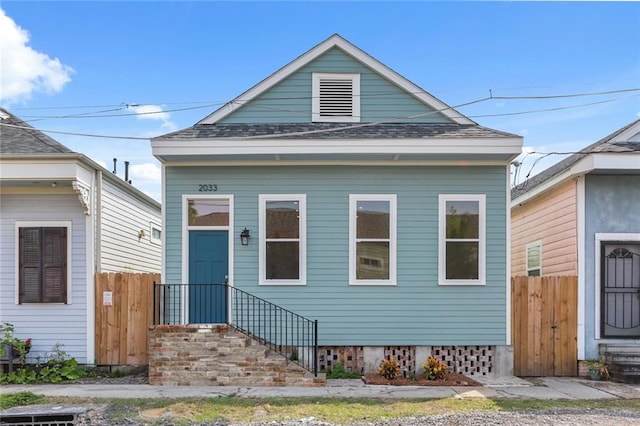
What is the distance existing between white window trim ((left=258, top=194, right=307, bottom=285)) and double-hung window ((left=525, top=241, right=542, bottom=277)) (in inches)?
225

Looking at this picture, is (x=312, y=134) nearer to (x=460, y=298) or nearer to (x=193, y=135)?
(x=193, y=135)

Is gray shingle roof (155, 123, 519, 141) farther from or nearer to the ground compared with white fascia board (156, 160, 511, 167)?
farther from the ground

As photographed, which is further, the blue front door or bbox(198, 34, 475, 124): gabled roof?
bbox(198, 34, 475, 124): gabled roof

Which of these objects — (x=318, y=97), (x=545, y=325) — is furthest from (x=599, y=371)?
(x=318, y=97)

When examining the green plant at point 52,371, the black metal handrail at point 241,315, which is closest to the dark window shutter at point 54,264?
the green plant at point 52,371

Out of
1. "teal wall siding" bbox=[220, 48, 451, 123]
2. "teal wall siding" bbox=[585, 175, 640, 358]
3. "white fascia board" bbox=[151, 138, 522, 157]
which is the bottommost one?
"teal wall siding" bbox=[585, 175, 640, 358]

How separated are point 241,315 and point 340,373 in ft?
6.83

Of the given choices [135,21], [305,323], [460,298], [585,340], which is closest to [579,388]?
[585,340]

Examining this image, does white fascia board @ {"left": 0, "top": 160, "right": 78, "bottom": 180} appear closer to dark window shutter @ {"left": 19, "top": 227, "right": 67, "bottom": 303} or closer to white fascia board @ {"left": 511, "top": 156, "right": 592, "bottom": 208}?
dark window shutter @ {"left": 19, "top": 227, "right": 67, "bottom": 303}

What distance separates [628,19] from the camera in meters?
10.2

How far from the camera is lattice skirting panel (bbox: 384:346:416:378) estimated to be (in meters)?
9.30

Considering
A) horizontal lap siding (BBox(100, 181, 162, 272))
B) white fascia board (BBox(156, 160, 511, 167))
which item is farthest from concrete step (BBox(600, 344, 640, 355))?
horizontal lap siding (BBox(100, 181, 162, 272))

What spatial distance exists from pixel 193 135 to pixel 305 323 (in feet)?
13.4

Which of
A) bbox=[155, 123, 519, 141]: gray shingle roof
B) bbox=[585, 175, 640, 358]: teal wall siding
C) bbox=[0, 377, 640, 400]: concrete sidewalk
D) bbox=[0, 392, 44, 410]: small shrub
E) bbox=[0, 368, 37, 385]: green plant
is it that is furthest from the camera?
bbox=[585, 175, 640, 358]: teal wall siding
